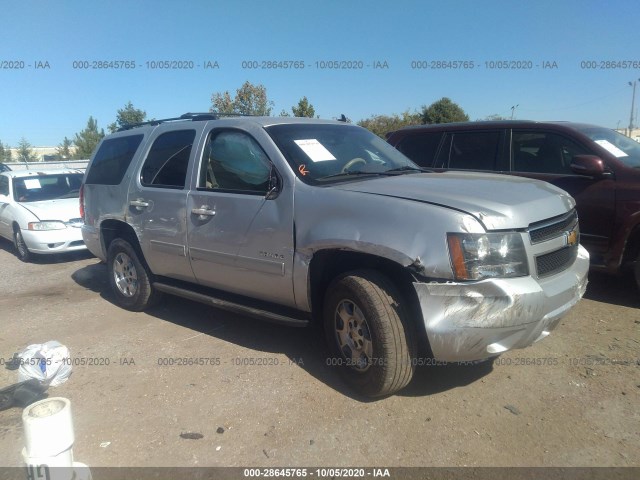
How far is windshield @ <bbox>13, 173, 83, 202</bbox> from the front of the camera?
930cm

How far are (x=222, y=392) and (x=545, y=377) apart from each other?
237 centimetres

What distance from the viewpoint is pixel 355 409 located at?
11.3 feet

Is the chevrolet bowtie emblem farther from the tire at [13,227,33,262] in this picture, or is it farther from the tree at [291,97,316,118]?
the tree at [291,97,316,118]

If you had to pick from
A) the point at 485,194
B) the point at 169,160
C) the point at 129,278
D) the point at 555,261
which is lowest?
the point at 129,278

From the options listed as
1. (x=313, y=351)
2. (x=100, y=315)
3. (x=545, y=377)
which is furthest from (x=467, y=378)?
(x=100, y=315)

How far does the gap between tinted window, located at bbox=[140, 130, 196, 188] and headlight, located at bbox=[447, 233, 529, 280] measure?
8.85 ft

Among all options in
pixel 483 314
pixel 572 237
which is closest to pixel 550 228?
pixel 572 237

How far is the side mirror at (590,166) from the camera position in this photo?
16.8ft

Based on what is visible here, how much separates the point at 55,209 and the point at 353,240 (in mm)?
7267

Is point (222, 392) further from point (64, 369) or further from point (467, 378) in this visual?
point (467, 378)

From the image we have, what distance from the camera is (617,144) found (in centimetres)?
568

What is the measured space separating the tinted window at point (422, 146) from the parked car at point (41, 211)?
5.58m

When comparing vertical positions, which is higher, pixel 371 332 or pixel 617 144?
pixel 617 144

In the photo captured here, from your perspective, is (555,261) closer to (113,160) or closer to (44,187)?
(113,160)
